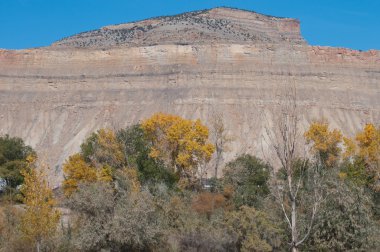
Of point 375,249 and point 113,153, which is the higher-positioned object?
point 113,153

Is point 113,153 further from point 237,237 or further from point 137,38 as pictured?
point 137,38

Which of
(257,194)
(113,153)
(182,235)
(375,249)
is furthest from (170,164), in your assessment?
(375,249)

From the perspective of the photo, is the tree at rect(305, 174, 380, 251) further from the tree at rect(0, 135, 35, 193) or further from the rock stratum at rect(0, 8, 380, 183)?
the rock stratum at rect(0, 8, 380, 183)

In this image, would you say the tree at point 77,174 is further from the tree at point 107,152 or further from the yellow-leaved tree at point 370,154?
the yellow-leaved tree at point 370,154

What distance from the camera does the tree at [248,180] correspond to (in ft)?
141

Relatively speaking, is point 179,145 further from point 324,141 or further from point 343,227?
point 343,227

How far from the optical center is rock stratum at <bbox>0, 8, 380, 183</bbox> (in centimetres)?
9688

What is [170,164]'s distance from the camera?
182ft

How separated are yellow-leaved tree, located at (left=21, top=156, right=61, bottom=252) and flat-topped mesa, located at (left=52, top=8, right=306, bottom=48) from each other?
76.5 m

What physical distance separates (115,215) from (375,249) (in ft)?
36.1

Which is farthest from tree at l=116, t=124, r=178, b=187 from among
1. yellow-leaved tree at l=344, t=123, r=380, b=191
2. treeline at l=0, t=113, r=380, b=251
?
yellow-leaved tree at l=344, t=123, r=380, b=191

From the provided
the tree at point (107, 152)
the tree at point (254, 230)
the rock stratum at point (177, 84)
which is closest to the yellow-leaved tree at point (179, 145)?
the tree at point (107, 152)

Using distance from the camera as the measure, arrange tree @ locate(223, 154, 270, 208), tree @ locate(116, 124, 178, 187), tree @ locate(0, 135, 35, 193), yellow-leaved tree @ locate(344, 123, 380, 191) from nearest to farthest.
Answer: tree @ locate(223, 154, 270, 208) → yellow-leaved tree @ locate(344, 123, 380, 191) → tree @ locate(116, 124, 178, 187) → tree @ locate(0, 135, 35, 193)

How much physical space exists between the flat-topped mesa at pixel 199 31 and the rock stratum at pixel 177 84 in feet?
5.21
